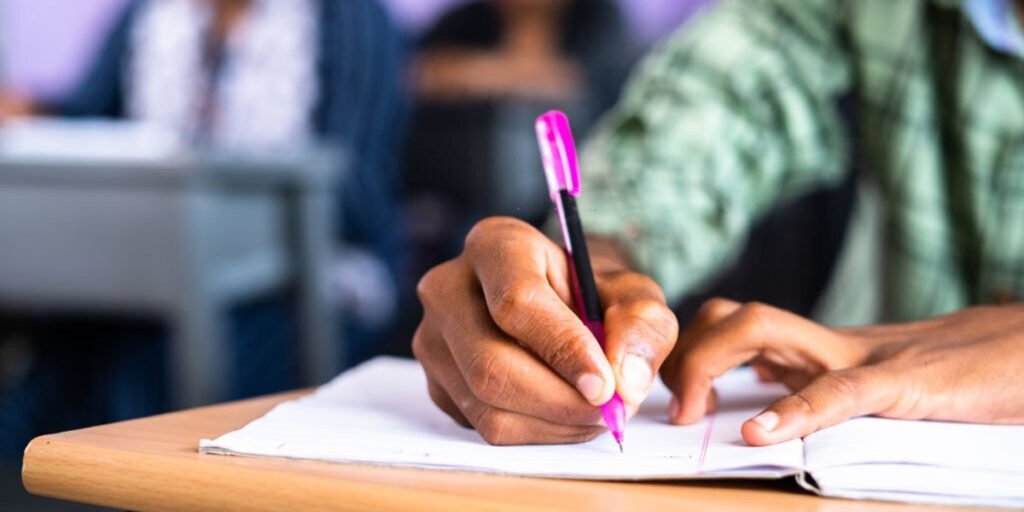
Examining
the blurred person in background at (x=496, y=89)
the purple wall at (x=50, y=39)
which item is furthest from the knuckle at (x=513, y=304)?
the purple wall at (x=50, y=39)

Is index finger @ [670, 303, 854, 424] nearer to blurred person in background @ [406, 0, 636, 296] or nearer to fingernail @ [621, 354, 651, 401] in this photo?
fingernail @ [621, 354, 651, 401]

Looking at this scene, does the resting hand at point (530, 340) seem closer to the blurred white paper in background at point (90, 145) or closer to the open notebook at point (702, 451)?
the open notebook at point (702, 451)

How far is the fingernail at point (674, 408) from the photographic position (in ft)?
1.70

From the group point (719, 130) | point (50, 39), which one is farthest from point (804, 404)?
point (50, 39)

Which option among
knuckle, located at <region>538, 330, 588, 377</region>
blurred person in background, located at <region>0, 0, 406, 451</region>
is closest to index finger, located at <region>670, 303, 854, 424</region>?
knuckle, located at <region>538, 330, 588, 377</region>

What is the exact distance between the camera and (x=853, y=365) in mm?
512

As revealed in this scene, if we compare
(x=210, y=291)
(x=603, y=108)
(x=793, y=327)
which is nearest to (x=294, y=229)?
(x=210, y=291)

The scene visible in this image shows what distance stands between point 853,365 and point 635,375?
0.14 meters

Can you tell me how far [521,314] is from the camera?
1.46 feet

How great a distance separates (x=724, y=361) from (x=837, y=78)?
0.47m

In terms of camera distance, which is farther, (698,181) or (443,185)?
(443,185)

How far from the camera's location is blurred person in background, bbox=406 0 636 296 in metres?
2.25

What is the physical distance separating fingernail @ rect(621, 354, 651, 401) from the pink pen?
1.3 inches

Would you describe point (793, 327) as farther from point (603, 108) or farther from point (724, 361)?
point (603, 108)
